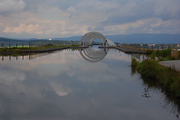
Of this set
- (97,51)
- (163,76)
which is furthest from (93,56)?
(163,76)

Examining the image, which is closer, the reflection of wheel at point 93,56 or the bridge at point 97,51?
the reflection of wheel at point 93,56

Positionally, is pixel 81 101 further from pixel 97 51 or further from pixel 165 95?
pixel 97 51

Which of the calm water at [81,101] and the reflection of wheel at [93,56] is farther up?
the reflection of wheel at [93,56]

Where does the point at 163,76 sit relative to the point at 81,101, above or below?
above

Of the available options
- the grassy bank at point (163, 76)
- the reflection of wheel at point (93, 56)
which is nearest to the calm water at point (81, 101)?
the grassy bank at point (163, 76)

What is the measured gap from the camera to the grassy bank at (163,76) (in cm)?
886

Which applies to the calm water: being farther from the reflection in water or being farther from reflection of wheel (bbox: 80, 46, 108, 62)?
reflection of wheel (bbox: 80, 46, 108, 62)

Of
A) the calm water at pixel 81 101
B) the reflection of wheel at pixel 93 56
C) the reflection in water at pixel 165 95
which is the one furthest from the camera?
the reflection of wheel at pixel 93 56

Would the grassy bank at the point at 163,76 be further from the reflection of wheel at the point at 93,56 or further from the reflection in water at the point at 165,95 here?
the reflection of wheel at the point at 93,56

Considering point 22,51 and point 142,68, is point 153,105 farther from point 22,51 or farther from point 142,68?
point 22,51

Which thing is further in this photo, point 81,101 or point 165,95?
point 165,95

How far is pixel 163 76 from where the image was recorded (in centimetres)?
1066

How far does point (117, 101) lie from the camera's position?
8.16m

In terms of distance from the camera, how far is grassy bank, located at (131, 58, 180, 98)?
8.86 meters
